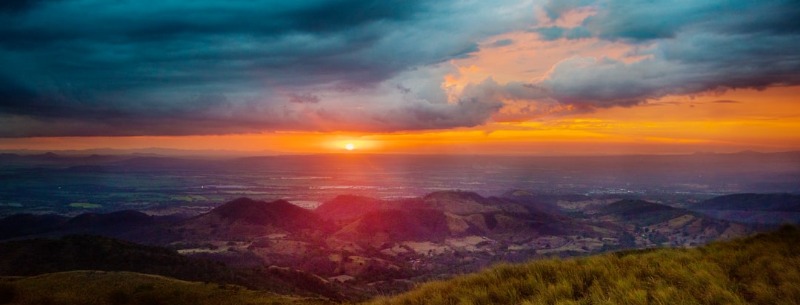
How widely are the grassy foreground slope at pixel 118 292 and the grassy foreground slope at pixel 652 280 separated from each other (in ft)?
68.4

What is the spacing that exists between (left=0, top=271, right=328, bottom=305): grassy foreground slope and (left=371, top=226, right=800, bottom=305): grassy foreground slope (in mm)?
20860

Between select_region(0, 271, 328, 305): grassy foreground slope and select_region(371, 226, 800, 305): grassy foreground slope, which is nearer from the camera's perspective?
select_region(371, 226, 800, 305): grassy foreground slope

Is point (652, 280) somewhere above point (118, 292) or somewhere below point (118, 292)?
above

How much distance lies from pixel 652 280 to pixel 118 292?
40.1 m

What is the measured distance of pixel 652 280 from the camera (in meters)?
14.4

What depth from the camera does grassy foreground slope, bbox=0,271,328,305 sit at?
122ft

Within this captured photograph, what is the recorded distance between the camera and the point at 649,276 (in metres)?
15.3

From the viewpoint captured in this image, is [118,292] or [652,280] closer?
[652,280]

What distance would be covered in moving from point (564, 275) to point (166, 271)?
101597 millimetres

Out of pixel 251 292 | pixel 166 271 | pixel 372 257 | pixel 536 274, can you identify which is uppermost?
pixel 536 274

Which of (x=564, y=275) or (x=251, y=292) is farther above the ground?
(x=564, y=275)

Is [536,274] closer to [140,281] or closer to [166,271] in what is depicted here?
[140,281]

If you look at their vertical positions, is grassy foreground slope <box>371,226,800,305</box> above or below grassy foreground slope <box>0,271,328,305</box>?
above


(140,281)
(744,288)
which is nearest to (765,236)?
(744,288)
